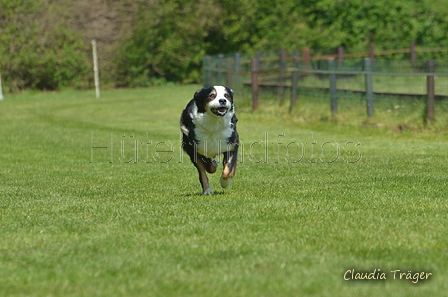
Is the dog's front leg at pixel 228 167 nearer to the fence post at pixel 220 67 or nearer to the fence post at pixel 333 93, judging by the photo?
the fence post at pixel 333 93

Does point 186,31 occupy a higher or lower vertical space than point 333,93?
higher

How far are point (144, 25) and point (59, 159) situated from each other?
88.0 feet

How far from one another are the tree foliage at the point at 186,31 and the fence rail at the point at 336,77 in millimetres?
12278

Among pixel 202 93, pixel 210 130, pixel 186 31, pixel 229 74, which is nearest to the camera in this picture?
pixel 202 93

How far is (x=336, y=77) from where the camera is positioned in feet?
64.4

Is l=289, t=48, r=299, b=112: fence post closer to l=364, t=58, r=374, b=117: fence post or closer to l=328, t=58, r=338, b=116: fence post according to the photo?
l=328, t=58, r=338, b=116: fence post

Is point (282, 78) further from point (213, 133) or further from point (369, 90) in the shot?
point (213, 133)

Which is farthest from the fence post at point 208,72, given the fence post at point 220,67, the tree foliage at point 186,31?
the tree foliage at point 186,31

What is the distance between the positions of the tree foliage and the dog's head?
30.5m

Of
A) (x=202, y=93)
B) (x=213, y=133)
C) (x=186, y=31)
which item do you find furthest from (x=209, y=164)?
(x=186, y=31)

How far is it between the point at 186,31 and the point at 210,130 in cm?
3257

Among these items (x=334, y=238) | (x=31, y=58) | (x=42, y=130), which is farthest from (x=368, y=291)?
(x=31, y=58)

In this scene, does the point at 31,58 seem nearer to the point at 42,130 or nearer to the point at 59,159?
the point at 42,130

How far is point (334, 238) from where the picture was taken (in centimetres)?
583
